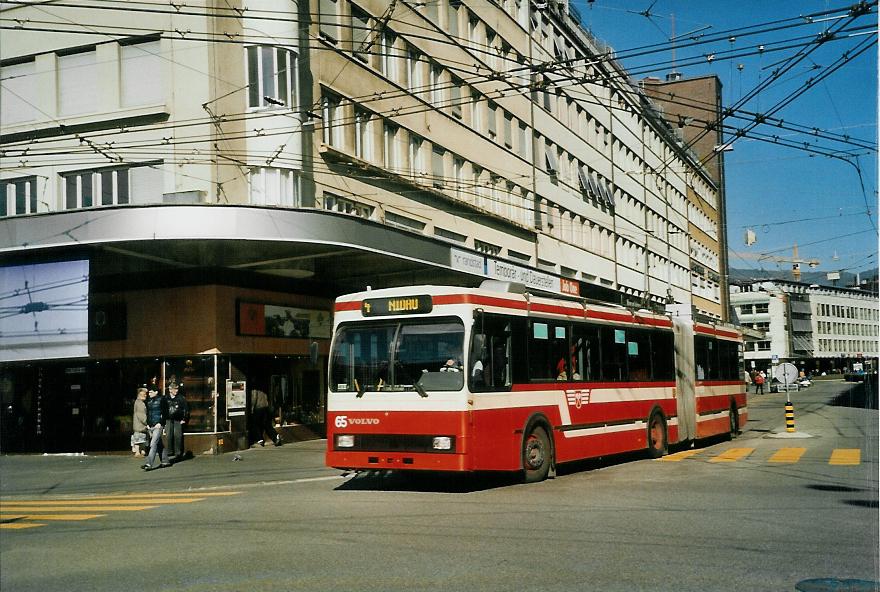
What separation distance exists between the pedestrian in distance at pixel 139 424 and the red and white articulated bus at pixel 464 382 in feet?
29.2

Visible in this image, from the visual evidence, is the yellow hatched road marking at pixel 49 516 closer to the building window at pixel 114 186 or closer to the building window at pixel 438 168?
the building window at pixel 114 186

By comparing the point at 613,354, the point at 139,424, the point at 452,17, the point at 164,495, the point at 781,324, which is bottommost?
the point at 164,495

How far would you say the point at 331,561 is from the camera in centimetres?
797

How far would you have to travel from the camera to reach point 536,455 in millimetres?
14594

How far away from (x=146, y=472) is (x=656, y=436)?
1046 centimetres

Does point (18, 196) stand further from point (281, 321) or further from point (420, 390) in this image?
point (420, 390)

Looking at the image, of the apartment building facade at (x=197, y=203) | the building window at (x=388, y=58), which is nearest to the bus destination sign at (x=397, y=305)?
the apartment building facade at (x=197, y=203)

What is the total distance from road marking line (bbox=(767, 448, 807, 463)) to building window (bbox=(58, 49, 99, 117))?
57.8 ft

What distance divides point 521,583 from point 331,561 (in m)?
Result: 1.82

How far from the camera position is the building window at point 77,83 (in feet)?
75.4

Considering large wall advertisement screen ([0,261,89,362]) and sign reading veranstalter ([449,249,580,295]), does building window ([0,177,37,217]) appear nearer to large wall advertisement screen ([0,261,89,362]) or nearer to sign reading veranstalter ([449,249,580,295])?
large wall advertisement screen ([0,261,89,362])

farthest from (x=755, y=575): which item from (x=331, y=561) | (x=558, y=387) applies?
(x=558, y=387)

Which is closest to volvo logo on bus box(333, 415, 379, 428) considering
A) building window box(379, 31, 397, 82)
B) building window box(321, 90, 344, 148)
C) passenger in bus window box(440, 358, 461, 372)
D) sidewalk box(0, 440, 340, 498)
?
passenger in bus window box(440, 358, 461, 372)

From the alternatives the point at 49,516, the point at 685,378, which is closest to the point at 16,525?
the point at 49,516
